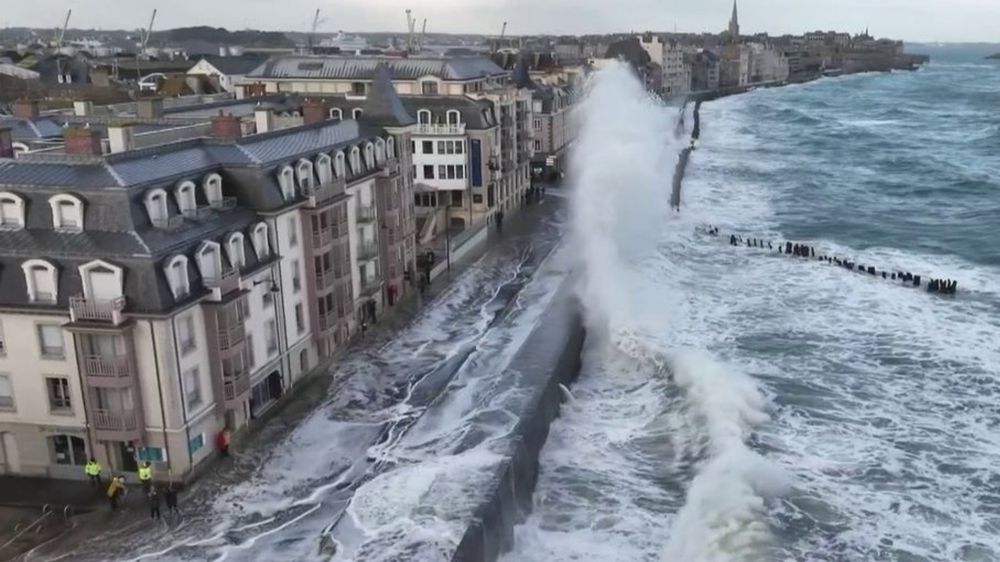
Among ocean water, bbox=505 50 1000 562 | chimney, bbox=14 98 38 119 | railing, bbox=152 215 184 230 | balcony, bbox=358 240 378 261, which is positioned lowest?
ocean water, bbox=505 50 1000 562

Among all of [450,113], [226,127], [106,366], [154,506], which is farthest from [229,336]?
[450,113]

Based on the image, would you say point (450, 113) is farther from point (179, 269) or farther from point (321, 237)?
point (179, 269)

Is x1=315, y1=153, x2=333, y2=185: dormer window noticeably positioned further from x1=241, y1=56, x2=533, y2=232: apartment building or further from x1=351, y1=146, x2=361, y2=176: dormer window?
x1=241, y1=56, x2=533, y2=232: apartment building

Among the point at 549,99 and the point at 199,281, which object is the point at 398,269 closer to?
the point at 199,281

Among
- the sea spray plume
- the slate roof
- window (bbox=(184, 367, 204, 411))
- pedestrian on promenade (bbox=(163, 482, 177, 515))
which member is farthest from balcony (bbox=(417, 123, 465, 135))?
pedestrian on promenade (bbox=(163, 482, 177, 515))

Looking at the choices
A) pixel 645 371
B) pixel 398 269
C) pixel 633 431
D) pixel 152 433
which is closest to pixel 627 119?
pixel 398 269

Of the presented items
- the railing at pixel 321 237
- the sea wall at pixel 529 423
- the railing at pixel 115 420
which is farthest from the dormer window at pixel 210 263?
the sea wall at pixel 529 423

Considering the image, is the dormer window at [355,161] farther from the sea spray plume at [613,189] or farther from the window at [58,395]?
the window at [58,395]
